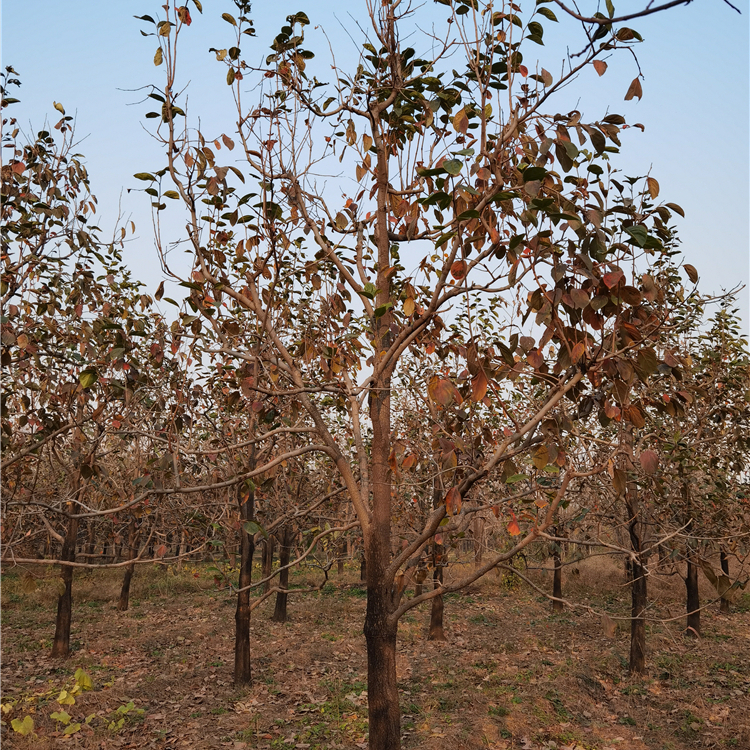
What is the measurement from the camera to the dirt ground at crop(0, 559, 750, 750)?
7.27 meters

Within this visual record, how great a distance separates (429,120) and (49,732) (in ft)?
26.7

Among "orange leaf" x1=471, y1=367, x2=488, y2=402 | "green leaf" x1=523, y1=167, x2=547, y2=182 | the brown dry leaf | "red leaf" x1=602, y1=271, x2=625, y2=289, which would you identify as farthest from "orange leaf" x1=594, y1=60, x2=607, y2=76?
"orange leaf" x1=471, y1=367, x2=488, y2=402

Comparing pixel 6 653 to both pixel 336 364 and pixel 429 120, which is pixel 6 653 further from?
pixel 429 120

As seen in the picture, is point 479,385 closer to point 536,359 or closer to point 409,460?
point 536,359

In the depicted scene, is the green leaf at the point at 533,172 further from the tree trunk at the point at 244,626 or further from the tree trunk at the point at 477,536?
the tree trunk at the point at 244,626

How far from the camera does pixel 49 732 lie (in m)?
7.13

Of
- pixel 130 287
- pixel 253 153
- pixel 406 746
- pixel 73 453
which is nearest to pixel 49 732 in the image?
pixel 406 746

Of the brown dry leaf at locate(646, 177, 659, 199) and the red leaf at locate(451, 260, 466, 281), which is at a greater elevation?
the brown dry leaf at locate(646, 177, 659, 199)

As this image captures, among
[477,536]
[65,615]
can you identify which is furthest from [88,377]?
[65,615]

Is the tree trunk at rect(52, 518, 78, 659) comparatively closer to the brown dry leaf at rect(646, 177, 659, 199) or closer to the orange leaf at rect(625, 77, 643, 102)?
the brown dry leaf at rect(646, 177, 659, 199)

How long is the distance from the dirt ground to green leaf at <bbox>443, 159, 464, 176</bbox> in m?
3.14

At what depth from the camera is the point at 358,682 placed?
963 centimetres

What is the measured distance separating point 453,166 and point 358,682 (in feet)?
30.3

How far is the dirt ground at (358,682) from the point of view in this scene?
7.27m
